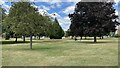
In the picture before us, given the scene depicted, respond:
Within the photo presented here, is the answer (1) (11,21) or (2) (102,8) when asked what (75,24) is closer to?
(2) (102,8)

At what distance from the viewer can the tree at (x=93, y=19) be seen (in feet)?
107

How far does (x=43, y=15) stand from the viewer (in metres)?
18.0

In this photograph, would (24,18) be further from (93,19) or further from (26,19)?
(93,19)

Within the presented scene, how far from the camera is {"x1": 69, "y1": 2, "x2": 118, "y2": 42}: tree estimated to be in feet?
107

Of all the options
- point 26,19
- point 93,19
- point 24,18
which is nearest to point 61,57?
point 26,19

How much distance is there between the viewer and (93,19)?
109ft

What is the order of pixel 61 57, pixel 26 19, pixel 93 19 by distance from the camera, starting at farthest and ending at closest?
pixel 93 19
pixel 26 19
pixel 61 57

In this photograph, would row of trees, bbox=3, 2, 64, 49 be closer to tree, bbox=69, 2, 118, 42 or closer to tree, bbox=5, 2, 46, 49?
tree, bbox=5, 2, 46, 49

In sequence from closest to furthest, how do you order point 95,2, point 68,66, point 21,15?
point 68,66 < point 21,15 < point 95,2

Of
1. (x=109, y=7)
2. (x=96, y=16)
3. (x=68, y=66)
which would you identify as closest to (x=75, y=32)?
(x=96, y=16)

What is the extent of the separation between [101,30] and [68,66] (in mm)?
24530

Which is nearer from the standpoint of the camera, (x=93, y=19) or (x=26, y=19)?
(x=26, y=19)

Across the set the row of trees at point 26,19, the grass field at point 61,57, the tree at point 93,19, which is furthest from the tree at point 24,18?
the tree at point 93,19

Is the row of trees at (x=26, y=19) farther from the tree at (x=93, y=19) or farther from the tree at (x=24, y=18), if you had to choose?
the tree at (x=93, y=19)
